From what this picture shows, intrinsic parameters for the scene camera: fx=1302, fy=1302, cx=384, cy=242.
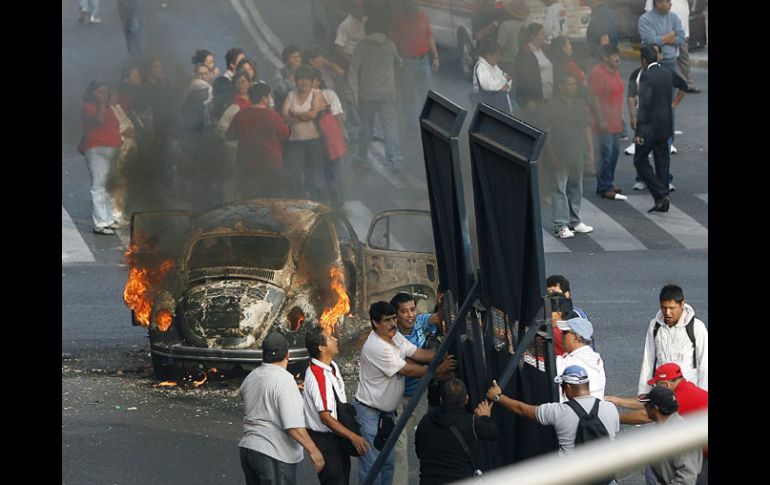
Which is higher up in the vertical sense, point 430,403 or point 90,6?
point 90,6

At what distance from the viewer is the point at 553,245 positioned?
50.0 ft

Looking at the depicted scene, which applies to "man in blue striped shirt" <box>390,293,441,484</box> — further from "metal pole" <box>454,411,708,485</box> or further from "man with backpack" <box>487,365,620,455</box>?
"metal pole" <box>454,411,708,485</box>

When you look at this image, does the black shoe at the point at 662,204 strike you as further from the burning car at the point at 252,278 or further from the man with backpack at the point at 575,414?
the man with backpack at the point at 575,414

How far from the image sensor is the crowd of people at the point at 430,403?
21.6 ft

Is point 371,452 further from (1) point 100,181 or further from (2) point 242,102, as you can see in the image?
(1) point 100,181

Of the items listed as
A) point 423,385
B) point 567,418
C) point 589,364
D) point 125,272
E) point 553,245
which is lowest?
point 553,245

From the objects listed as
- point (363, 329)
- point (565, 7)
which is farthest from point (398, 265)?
point (565, 7)

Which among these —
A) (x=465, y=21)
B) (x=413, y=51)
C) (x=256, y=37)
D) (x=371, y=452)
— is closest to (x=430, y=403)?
(x=371, y=452)

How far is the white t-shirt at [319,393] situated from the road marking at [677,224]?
8669 millimetres

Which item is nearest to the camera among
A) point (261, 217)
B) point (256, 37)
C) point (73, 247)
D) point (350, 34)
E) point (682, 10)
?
point (261, 217)

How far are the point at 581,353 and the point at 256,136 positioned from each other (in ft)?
22.8

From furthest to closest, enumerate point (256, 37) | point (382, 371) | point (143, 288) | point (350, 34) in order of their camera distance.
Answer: point (256, 37)
point (350, 34)
point (143, 288)
point (382, 371)

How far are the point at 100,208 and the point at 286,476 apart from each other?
860 centimetres
